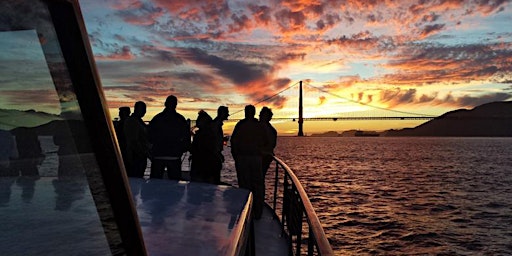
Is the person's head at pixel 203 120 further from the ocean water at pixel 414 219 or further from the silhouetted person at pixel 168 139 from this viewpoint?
the ocean water at pixel 414 219

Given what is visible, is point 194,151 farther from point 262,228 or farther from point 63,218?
point 63,218

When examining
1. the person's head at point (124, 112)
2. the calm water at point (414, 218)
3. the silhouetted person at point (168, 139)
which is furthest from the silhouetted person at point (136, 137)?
the calm water at point (414, 218)

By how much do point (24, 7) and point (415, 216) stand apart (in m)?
25.7

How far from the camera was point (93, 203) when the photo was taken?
Answer: 0.88 meters

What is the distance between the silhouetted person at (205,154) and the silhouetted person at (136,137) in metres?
1.01

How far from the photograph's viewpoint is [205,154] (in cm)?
611

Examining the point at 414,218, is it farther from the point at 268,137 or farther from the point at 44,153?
the point at 44,153

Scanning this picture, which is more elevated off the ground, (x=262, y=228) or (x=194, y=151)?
(x=194, y=151)

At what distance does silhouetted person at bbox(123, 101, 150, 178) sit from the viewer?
673 cm

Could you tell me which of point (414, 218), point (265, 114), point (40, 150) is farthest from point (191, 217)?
point (414, 218)

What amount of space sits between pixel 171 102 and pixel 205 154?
33.5 inches

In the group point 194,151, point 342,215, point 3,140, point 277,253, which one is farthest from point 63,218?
point 342,215

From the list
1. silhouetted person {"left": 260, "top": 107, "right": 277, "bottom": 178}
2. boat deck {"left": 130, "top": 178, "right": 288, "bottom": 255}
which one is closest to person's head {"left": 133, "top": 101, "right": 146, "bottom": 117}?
silhouetted person {"left": 260, "top": 107, "right": 277, "bottom": 178}

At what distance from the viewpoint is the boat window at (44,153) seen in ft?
2.55
